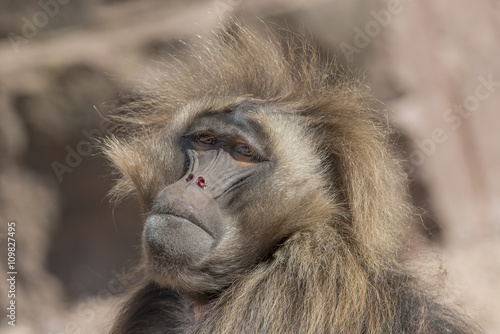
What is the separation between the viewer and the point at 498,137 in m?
7.36

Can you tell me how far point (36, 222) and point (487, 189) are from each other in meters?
5.32

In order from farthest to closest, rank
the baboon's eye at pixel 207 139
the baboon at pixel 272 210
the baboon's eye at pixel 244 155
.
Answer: the baboon's eye at pixel 207 139
the baboon's eye at pixel 244 155
the baboon at pixel 272 210

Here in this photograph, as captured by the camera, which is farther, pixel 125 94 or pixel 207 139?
pixel 125 94

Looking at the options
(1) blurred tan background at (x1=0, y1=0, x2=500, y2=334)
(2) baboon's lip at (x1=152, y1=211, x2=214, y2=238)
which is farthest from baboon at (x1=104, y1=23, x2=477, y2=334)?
(1) blurred tan background at (x1=0, y1=0, x2=500, y2=334)

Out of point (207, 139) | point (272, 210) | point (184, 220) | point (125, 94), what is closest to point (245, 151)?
point (207, 139)

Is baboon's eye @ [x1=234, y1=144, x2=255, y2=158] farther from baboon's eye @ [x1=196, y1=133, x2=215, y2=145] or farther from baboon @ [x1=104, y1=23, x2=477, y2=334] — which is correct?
baboon's eye @ [x1=196, y1=133, x2=215, y2=145]

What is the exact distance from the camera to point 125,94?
6.00m

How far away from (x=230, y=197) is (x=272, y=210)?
0.22m

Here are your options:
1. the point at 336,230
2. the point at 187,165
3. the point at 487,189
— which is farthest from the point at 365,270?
the point at 487,189

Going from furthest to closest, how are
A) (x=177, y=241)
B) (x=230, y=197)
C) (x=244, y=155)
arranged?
(x=244, y=155), (x=230, y=197), (x=177, y=241)

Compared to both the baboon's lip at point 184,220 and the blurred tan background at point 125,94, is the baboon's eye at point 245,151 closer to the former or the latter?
the baboon's lip at point 184,220

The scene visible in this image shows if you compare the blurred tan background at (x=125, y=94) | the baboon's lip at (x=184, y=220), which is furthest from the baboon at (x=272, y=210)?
the blurred tan background at (x=125, y=94)

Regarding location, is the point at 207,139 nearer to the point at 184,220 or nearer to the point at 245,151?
the point at 245,151

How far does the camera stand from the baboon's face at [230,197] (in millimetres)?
2949
